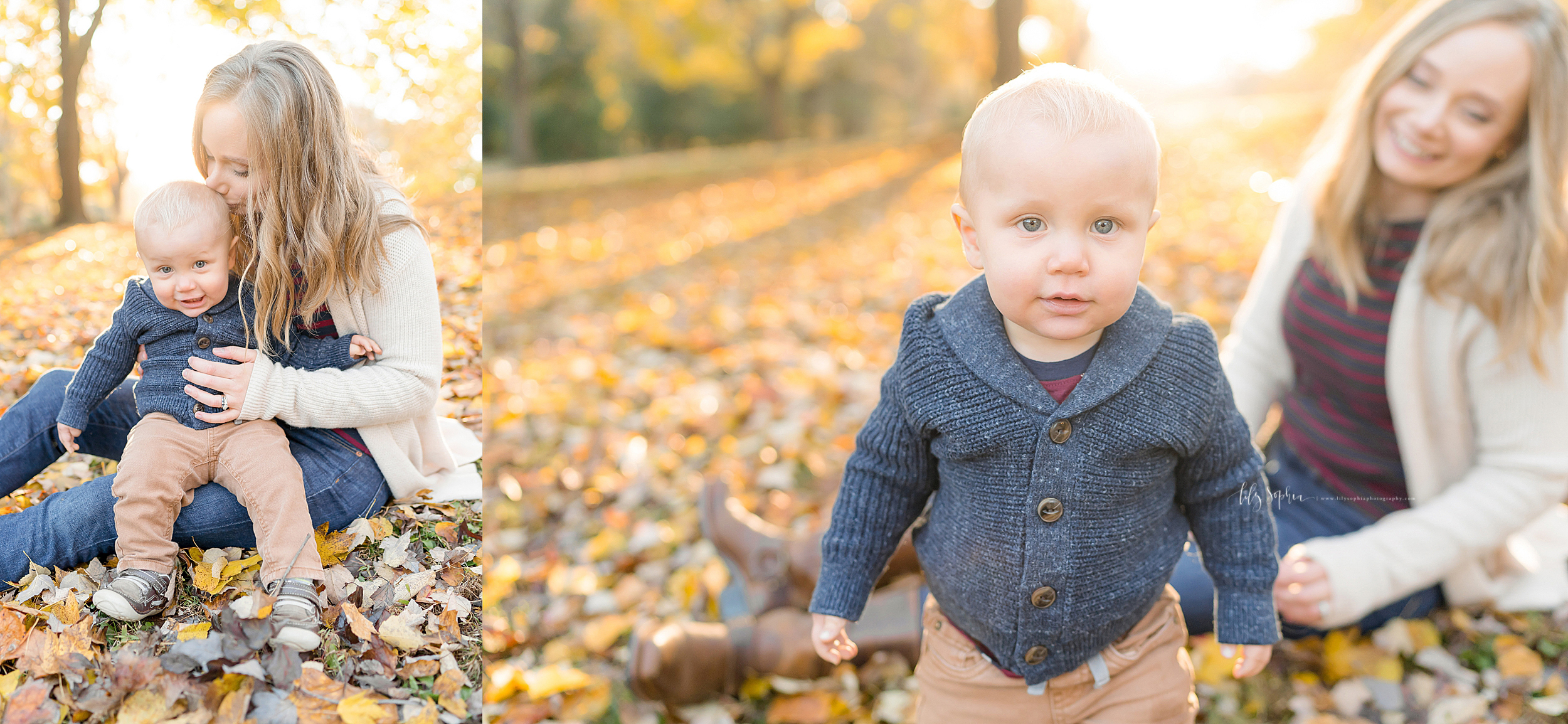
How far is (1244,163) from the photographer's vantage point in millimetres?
9734

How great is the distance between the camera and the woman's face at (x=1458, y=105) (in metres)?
2.11

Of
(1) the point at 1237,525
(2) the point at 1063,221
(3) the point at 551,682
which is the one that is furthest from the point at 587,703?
(2) the point at 1063,221

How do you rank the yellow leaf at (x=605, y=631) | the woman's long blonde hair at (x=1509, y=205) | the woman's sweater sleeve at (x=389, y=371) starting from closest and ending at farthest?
the woman's sweater sleeve at (x=389, y=371) < the woman's long blonde hair at (x=1509, y=205) < the yellow leaf at (x=605, y=631)

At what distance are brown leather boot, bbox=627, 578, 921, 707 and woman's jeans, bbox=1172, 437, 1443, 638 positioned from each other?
735 millimetres

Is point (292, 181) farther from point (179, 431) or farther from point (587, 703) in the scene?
point (587, 703)

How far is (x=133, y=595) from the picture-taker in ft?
4.18

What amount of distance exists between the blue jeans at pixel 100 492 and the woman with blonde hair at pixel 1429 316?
6.76ft

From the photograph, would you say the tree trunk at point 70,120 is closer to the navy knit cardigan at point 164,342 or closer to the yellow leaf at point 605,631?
the navy knit cardigan at point 164,342

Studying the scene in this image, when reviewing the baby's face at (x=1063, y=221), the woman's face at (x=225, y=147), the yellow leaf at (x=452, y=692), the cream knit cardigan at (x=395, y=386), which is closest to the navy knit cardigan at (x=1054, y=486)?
the baby's face at (x=1063, y=221)

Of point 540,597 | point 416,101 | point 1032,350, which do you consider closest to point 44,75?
point 416,101

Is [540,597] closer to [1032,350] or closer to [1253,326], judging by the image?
[1032,350]

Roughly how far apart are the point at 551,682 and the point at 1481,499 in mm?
2506

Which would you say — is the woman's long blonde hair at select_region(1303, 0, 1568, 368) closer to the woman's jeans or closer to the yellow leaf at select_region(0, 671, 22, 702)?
the woman's jeans

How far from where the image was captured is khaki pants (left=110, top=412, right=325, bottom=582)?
129 cm
